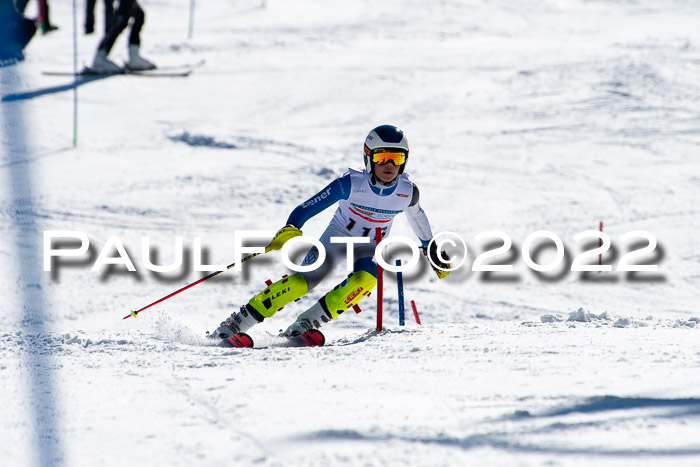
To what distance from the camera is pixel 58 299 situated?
268 inches

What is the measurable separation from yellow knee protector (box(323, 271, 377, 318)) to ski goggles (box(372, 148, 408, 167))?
0.74 meters

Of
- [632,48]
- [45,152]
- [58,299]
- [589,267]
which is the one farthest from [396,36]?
[58,299]

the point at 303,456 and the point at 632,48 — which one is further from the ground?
the point at 632,48

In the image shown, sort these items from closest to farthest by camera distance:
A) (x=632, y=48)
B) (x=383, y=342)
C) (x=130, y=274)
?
(x=383, y=342) < (x=130, y=274) < (x=632, y=48)

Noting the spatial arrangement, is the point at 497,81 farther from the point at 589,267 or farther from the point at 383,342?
the point at 383,342

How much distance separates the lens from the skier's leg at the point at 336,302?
17.1ft

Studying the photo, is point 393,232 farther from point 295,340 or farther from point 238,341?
point 238,341

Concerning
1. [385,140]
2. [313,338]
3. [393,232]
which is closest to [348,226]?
[385,140]

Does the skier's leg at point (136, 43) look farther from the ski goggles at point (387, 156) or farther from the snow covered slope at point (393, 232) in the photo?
the ski goggles at point (387, 156)

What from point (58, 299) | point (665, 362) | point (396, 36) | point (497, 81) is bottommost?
point (58, 299)

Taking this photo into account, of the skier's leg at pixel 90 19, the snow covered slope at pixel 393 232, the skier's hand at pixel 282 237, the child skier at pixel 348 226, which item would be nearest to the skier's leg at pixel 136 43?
the snow covered slope at pixel 393 232

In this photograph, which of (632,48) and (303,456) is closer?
(303,456)

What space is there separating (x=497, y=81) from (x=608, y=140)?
2.82 meters

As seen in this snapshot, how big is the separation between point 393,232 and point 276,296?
3.47 meters
